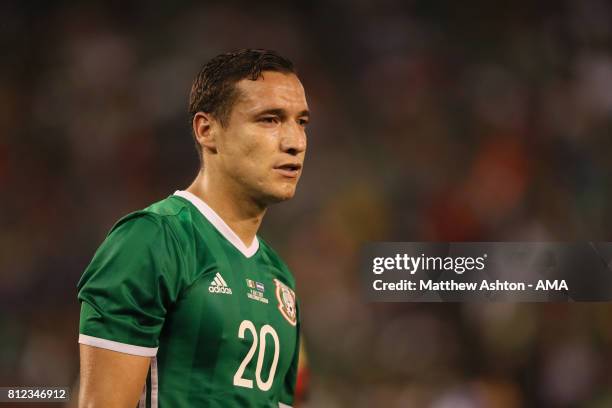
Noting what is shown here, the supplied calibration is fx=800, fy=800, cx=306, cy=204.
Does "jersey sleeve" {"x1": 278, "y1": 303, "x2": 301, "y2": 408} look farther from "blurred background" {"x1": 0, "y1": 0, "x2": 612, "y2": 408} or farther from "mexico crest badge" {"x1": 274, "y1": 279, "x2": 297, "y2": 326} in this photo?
"blurred background" {"x1": 0, "y1": 0, "x2": 612, "y2": 408}

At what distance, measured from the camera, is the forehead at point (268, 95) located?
4.99 ft

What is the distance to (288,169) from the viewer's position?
151 centimetres

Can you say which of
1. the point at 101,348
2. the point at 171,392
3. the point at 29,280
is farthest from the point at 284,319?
the point at 29,280

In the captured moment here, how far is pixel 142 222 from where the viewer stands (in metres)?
1.35

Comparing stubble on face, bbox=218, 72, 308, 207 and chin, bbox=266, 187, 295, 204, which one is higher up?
stubble on face, bbox=218, 72, 308, 207

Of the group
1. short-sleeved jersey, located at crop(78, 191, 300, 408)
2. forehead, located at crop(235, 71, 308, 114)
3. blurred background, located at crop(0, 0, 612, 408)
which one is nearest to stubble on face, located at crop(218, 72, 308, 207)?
forehead, located at crop(235, 71, 308, 114)

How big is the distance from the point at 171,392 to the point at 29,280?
234 centimetres

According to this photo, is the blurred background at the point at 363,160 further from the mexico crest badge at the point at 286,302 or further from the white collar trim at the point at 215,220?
the white collar trim at the point at 215,220

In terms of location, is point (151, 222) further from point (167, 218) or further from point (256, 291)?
point (256, 291)

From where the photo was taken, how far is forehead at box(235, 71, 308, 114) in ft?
4.99

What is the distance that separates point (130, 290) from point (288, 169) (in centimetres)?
40

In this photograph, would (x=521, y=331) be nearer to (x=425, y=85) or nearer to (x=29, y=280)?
(x=425, y=85)

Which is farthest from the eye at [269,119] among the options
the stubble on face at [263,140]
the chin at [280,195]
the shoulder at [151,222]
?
the shoulder at [151,222]

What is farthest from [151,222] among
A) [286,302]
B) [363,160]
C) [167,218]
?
[363,160]
